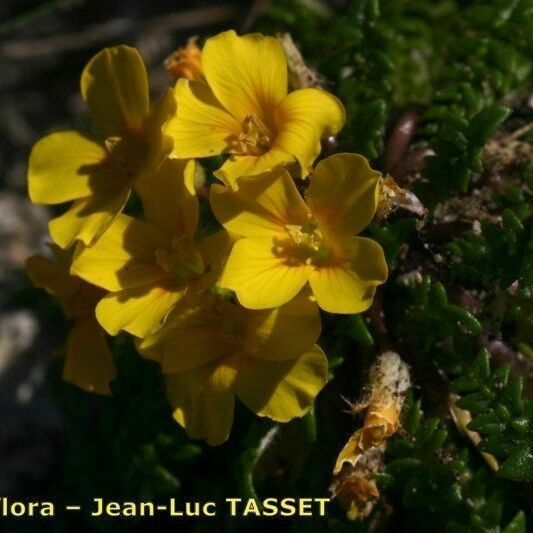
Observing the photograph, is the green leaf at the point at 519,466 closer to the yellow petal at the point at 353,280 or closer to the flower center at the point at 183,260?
the yellow petal at the point at 353,280

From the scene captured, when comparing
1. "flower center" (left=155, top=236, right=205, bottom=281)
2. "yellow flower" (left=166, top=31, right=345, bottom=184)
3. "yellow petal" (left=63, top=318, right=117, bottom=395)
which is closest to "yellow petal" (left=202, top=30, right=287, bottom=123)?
Answer: "yellow flower" (left=166, top=31, right=345, bottom=184)

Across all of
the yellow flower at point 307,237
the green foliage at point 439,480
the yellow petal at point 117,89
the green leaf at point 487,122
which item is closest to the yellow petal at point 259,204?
the yellow flower at point 307,237

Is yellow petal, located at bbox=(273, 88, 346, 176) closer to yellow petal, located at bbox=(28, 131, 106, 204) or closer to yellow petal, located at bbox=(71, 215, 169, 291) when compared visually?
yellow petal, located at bbox=(71, 215, 169, 291)

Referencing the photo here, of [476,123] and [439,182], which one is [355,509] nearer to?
[439,182]

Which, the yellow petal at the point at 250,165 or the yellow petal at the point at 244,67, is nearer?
the yellow petal at the point at 250,165

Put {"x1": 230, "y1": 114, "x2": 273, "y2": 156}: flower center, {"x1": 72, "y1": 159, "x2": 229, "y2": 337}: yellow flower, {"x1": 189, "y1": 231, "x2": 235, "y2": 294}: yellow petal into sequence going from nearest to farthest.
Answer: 1. {"x1": 189, "y1": 231, "x2": 235, "y2": 294}: yellow petal
2. {"x1": 72, "y1": 159, "x2": 229, "y2": 337}: yellow flower
3. {"x1": 230, "y1": 114, "x2": 273, "y2": 156}: flower center

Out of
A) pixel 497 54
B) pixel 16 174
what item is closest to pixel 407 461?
pixel 497 54

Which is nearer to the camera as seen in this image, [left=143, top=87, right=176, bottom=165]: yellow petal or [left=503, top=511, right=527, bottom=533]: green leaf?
[left=143, top=87, right=176, bottom=165]: yellow petal
